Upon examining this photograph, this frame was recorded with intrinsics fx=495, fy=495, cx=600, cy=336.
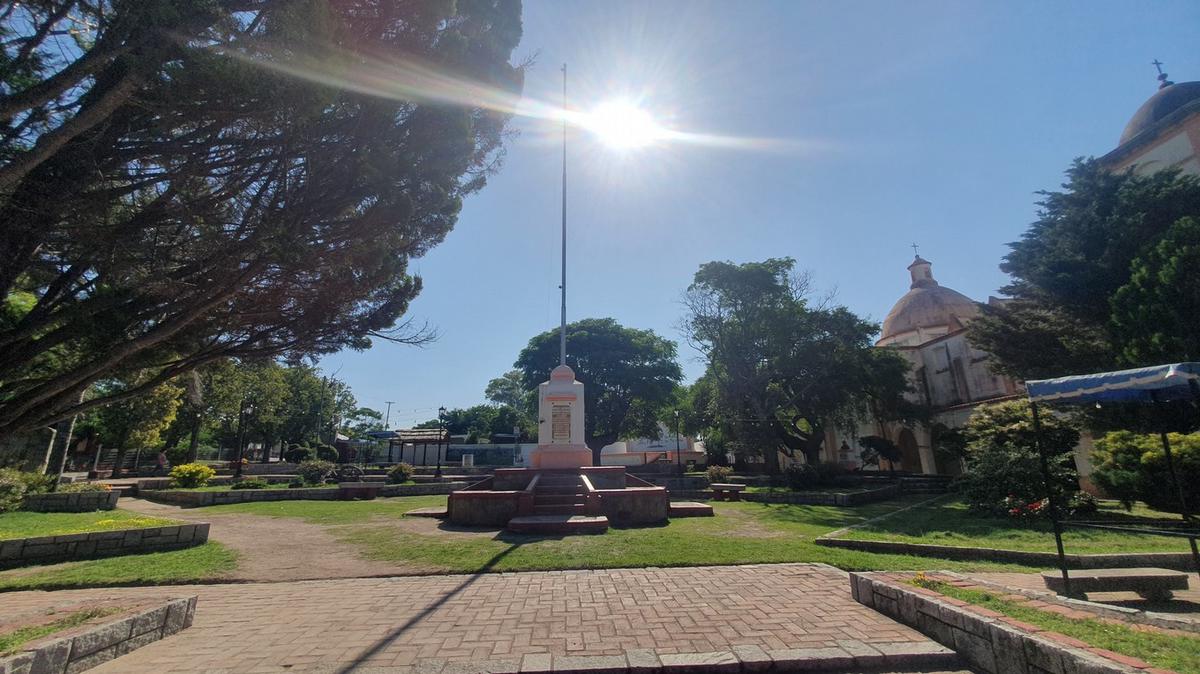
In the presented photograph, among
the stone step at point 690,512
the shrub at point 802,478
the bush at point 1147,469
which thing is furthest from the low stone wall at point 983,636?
the shrub at point 802,478

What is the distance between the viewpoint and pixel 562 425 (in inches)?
672

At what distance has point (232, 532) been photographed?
10.9m

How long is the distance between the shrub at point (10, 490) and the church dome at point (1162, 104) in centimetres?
4227

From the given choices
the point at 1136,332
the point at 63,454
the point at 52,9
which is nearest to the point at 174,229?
the point at 52,9

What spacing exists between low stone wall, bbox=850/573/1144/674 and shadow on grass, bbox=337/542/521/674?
4616 mm

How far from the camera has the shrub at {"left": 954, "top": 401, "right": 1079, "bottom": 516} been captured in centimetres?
1104

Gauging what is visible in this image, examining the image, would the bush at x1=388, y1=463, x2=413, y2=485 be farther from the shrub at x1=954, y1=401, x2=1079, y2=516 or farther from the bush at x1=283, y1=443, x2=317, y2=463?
the shrub at x1=954, y1=401, x2=1079, y2=516

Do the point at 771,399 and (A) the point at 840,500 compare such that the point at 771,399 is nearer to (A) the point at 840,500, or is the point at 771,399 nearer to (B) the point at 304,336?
(A) the point at 840,500

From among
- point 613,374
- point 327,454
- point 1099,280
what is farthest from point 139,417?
point 1099,280

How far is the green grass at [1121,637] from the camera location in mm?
2898

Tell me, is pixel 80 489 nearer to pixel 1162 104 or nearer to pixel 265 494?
pixel 265 494

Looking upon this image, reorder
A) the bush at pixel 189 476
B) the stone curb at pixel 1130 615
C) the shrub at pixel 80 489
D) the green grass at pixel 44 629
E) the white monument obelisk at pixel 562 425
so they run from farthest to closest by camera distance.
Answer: the bush at pixel 189 476 < the white monument obelisk at pixel 562 425 < the shrub at pixel 80 489 < the stone curb at pixel 1130 615 < the green grass at pixel 44 629

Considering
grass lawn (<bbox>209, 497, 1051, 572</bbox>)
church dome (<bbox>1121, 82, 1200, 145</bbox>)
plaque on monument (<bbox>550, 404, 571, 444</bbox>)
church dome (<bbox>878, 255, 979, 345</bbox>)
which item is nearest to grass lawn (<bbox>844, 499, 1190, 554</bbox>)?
grass lawn (<bbox>209, 497, 1051, 572</bbox>)

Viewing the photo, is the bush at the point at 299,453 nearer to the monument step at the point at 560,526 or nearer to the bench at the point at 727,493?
the bench at the point at 727,493
